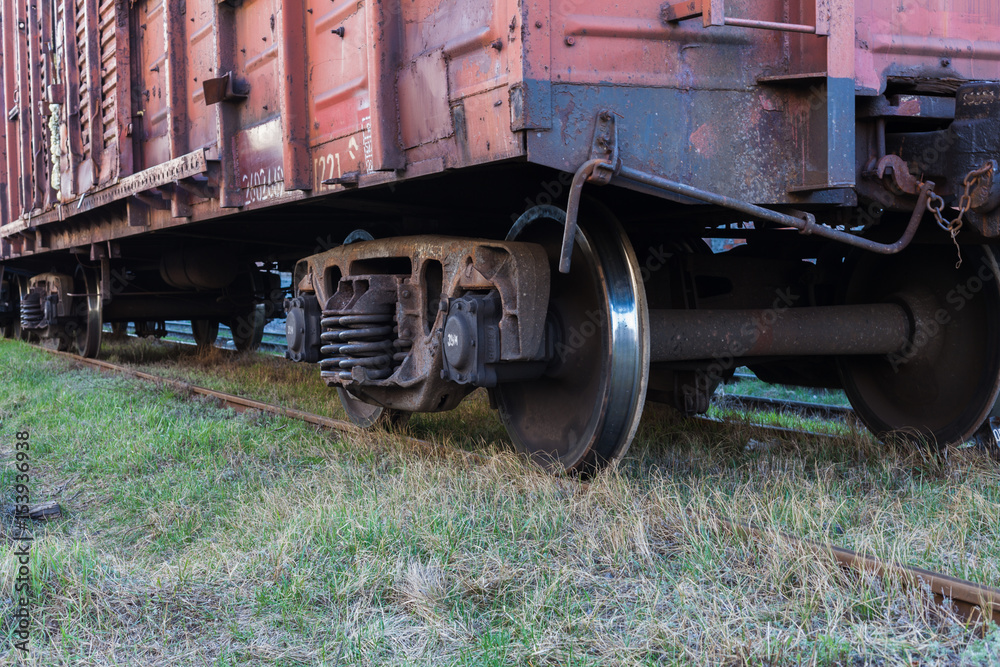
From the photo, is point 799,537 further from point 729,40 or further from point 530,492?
point 729,40

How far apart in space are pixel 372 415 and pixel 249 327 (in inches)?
240

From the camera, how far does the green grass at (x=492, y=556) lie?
2.17m

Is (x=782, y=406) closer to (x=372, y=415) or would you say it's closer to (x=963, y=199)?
(x=372, y=415)

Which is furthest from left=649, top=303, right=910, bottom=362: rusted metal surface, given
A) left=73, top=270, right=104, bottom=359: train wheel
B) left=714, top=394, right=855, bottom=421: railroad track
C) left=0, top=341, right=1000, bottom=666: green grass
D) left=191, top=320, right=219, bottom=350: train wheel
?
left=191, top=320, right=219, bottom=350: train wheel

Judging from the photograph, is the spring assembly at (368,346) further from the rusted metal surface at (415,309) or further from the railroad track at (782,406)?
the railroad track at (782,406)

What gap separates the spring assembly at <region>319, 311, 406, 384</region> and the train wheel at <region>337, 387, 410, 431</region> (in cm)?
68

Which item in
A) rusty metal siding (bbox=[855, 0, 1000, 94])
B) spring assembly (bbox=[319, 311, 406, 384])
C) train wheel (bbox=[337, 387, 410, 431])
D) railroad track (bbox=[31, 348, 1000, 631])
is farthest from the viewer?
train wheel (bbox=[337, 387, 410, 431])

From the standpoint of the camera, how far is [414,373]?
13.1ft

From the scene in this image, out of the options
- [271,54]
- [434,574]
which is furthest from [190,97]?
[434,574]

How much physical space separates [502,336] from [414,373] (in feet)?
2.36

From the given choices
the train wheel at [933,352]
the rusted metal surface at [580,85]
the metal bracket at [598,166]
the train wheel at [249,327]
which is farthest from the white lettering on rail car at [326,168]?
the train wheel at [249,327]

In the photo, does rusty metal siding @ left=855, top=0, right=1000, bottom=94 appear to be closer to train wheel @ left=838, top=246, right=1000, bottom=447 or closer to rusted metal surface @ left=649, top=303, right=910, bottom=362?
train wheel @ left=838, top=246, right=1000, bottom=447

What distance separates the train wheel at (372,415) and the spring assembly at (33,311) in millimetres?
7384

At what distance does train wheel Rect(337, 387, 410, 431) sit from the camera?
191 inches
